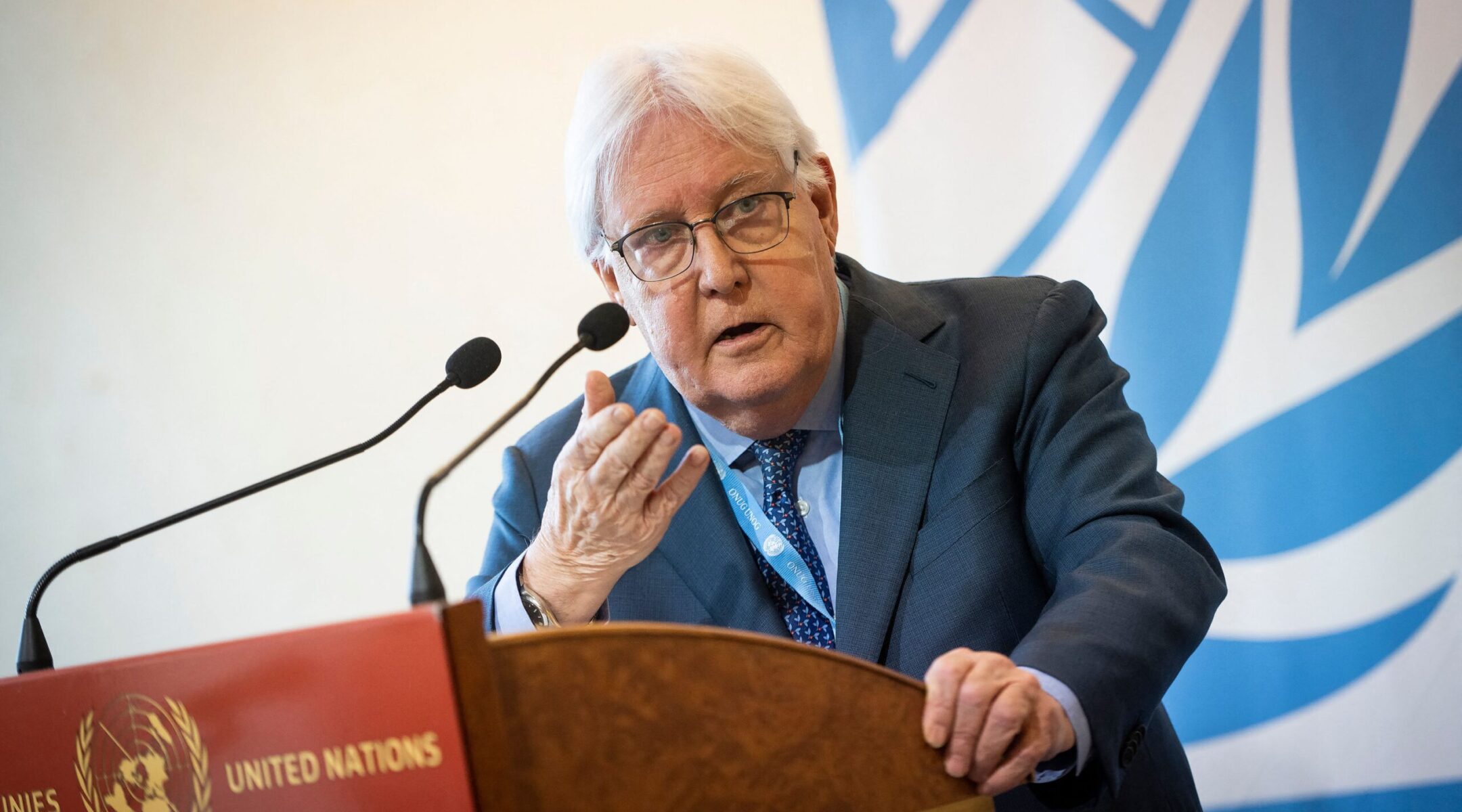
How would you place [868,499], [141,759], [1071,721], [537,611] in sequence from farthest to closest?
[868,499]
[537,611]
[1071,721]
[141,759]

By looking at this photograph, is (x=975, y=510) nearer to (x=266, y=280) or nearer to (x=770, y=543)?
(x=770, y=543)

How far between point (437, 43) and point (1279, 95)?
2058 mm

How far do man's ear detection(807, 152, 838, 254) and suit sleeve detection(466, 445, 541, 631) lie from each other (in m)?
0.62

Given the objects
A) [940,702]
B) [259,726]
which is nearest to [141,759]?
[259,726]

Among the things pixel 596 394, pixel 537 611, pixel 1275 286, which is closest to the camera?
pixel 596 394

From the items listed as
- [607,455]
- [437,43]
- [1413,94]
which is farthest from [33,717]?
[1413,94]

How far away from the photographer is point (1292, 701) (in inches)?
93.0

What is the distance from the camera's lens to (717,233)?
5.08 ft

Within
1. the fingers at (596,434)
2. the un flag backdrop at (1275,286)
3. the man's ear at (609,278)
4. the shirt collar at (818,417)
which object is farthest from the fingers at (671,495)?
the un flag backdrop at (1275,286)

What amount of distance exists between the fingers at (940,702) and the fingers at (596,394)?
0.53 meters

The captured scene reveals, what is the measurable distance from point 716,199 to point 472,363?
17.3 inches

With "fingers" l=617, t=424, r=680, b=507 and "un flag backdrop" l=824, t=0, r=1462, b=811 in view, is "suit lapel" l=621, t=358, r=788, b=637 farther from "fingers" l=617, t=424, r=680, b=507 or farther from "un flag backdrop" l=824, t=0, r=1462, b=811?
"un flag backdrop" l=824, t=0, r=1462, b=811

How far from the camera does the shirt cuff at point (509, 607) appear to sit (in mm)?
1402

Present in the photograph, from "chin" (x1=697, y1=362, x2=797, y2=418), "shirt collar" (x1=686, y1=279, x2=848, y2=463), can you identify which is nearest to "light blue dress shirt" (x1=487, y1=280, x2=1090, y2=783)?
"shirt collar" (x1=686, y1=279, x2=848, y2=463)
